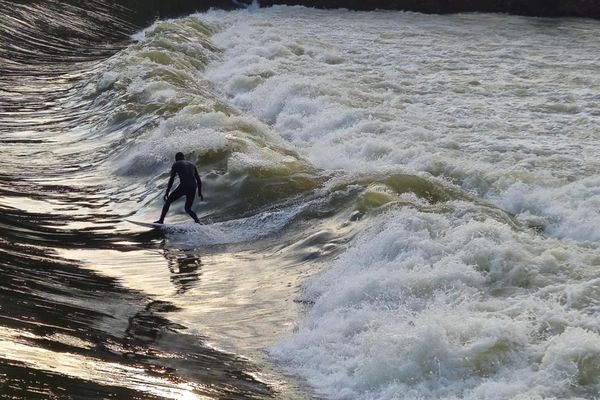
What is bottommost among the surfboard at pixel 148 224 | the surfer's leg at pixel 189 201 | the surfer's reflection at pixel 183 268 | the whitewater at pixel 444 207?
the surfboard at pixel 148 224

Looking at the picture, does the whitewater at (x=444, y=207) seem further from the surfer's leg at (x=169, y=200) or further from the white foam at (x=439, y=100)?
the surfer's leg at (x=169, y=200)

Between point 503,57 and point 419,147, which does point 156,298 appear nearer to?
point 419,147

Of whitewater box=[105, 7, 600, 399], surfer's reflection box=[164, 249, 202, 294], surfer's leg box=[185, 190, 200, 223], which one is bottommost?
surfer's reflection box=[164, 249, 202, 294]

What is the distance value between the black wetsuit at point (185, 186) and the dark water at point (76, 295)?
0.84 metres

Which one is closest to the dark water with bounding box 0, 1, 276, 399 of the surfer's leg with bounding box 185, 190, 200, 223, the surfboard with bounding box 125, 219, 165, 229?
the surfboard with bounding box 125, 219, 165, 229

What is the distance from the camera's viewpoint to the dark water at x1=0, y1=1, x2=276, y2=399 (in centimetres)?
762

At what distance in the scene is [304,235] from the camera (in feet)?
42.7

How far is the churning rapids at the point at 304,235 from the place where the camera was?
8258 mm

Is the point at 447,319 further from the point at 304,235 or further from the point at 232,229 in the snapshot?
the point at 232,229

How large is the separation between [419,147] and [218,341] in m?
9.30

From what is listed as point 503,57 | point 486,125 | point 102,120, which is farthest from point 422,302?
point 503,57

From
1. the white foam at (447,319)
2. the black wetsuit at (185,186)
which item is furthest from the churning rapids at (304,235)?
the black wetsuit at (185,186)

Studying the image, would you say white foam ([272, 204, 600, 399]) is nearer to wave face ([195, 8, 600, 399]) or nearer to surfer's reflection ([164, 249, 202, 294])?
wave face ([195, 8, 600, 399])

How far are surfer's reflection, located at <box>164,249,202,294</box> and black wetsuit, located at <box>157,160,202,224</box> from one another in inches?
66.1
